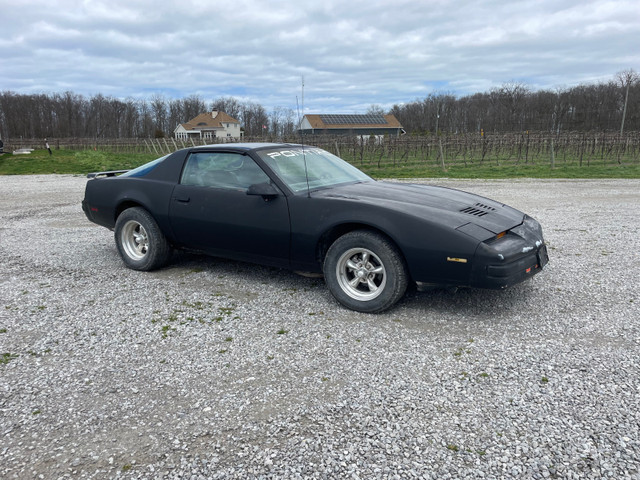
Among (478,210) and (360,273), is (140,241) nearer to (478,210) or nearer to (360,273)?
(360,273)

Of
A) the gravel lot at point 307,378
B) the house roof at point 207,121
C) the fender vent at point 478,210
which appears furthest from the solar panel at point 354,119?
the gravel lot at point 307,378

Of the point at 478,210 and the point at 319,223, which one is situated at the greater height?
the point at 478,210

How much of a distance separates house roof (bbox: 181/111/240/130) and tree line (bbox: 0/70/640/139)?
4.95 meters

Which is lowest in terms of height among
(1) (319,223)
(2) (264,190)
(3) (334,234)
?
(3) (334,234)

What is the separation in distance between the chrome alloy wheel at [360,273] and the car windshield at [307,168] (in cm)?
81

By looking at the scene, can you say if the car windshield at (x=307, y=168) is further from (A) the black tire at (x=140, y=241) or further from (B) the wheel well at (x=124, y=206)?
(B) the wheel well at (x=124, y=206)

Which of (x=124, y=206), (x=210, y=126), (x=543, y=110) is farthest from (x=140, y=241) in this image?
(x=210, y=126)

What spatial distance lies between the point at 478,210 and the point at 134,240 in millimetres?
3718

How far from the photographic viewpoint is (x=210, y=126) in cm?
9156

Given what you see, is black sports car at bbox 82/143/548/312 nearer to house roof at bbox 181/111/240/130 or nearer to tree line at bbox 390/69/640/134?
tree line at bbox 390/69/640/134

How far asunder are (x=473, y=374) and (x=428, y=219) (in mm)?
1261

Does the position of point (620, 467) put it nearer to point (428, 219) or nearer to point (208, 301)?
point (428, 219)

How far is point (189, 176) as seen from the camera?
16.2 feet

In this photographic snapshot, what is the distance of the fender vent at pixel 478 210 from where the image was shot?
4013mm
